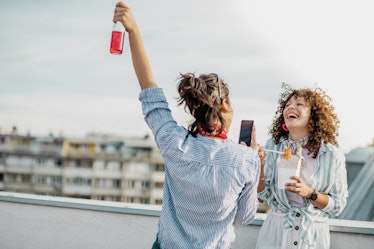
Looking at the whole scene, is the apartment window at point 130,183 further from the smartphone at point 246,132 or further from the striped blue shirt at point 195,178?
the striped blue shirt at point 195,178

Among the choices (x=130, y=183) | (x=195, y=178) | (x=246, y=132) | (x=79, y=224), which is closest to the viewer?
(x=195, y=178)

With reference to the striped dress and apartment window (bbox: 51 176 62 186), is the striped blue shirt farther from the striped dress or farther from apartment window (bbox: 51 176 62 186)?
apartment window (bbox: 51 176 62 186)

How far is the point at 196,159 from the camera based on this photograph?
173cm

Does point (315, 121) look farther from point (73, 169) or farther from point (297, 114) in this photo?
point (73, 169)

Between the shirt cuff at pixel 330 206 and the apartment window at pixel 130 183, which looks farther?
the apartment window at pixel 130 183

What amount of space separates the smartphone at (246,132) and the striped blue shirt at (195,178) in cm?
38

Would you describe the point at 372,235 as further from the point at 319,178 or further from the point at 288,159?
the point at 288,159

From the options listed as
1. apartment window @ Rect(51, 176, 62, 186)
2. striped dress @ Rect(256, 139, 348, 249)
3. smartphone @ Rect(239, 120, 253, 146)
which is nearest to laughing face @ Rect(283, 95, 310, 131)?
striped dress @ Rect(256, 139, 348, 249)

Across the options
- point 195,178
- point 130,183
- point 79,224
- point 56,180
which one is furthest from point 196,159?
point 56,180

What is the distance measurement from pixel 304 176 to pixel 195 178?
785 millimetres

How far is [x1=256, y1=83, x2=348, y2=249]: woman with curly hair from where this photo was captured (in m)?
2.27

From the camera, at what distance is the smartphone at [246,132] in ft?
7.13

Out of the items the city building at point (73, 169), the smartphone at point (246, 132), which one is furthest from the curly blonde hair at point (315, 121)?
the city building at point (73, 169)

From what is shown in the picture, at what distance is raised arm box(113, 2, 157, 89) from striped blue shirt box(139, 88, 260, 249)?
41 millimetres
